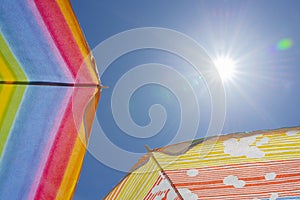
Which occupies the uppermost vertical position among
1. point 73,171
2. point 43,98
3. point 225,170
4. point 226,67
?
point 226,67

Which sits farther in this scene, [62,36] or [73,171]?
[73,171]

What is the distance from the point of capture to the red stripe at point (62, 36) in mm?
1616

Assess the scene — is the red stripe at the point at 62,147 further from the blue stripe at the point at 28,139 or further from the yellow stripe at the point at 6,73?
the yellow stripe at the point at 6,73

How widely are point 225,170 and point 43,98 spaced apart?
1259 millimetres

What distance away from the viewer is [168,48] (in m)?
4.64

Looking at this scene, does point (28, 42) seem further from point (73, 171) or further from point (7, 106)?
point (73, 171)

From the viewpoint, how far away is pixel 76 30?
1.70m

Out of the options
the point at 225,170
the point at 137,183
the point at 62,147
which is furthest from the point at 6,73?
the point at 225,170

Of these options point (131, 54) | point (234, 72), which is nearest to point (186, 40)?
point (131, 54)

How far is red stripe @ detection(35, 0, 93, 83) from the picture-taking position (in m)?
1.62

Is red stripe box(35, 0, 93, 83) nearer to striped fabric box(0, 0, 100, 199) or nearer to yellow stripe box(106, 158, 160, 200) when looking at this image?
striped fabric box(0, 0, 100, 199)

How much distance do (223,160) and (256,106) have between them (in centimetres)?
308

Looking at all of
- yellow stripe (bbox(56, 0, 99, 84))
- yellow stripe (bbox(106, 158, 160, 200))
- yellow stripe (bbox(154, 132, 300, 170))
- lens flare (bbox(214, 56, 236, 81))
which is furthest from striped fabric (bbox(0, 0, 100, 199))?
lens flare (bbox(214, 56, 236, 81))

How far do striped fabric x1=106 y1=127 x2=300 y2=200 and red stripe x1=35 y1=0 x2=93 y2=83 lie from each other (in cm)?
80
